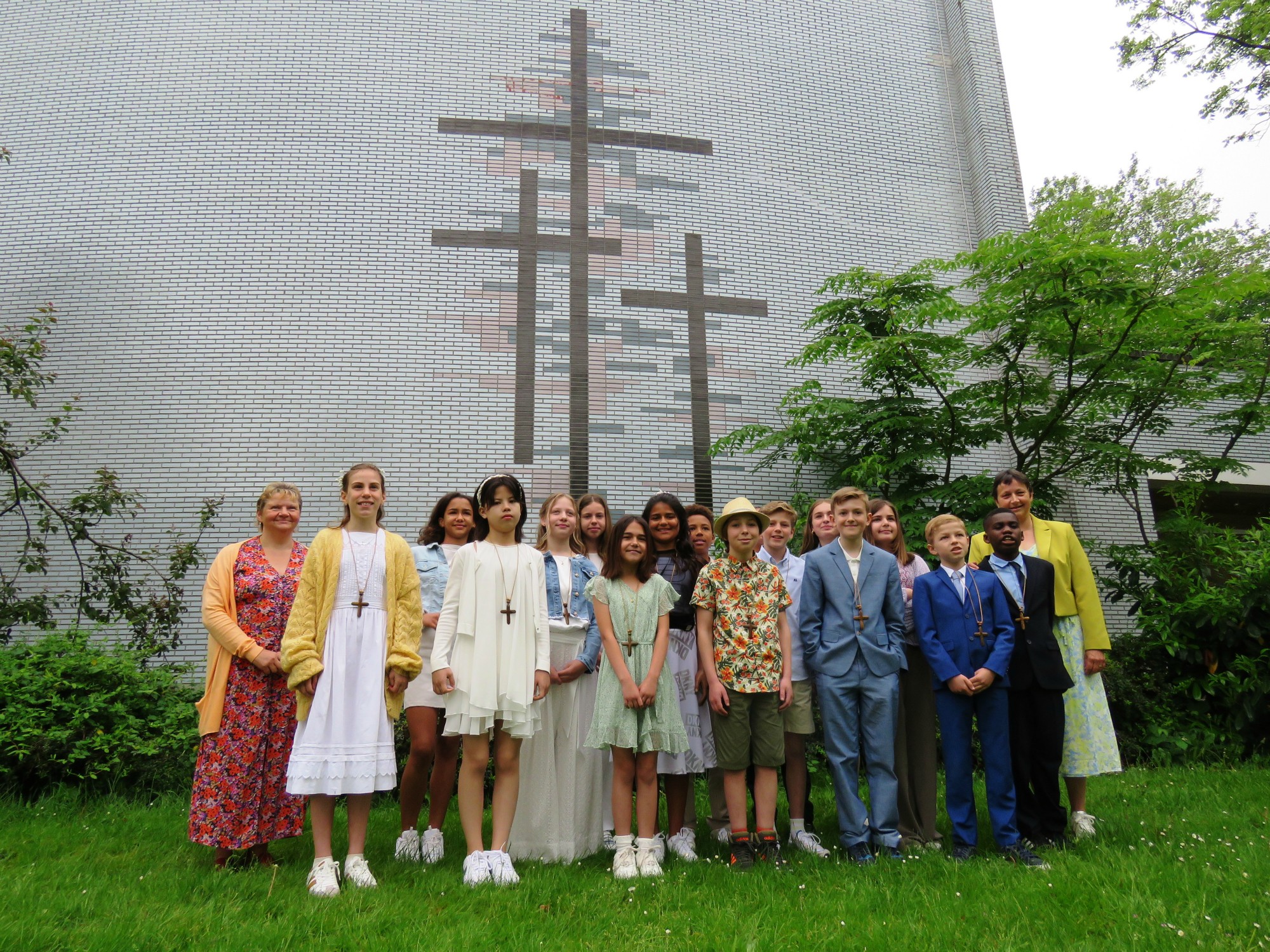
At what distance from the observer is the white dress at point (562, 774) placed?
426 cm

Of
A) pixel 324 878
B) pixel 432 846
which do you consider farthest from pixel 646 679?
pixel 324 878

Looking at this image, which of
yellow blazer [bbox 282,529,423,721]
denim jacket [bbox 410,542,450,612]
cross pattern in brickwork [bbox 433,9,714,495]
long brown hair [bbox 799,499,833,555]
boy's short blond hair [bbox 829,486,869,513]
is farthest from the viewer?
cross pattern in brickwork [bbox 433,9,714,495]

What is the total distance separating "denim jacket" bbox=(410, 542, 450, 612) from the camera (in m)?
4.65

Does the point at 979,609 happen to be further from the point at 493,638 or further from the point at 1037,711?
the point at 493,638

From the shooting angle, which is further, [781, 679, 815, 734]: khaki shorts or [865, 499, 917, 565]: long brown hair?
[865, 499, 917, 565]: long brown hair


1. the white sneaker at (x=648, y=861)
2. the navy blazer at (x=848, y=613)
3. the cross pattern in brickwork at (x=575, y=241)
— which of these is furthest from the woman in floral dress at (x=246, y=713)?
the cross pattern in brickwork at (x=575, y=241)

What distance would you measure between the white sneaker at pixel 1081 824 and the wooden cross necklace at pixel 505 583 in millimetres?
2963

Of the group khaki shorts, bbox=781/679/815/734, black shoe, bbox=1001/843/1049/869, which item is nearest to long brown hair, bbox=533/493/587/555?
khaki shorts, bbox=781/679/815/734

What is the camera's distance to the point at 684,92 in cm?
1042

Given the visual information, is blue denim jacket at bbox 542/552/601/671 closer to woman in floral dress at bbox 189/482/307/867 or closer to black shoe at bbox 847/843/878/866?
woman in floral dress at bbox 189/482/307/867

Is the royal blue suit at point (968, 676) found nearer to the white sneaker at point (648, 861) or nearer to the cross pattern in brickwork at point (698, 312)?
the white sneaker at point (648, 861)

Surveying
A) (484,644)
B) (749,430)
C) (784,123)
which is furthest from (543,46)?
(484,644)

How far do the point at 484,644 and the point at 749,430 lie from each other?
4983 mm

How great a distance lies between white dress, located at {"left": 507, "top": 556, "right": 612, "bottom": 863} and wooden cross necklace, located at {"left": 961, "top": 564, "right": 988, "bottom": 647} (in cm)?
192
